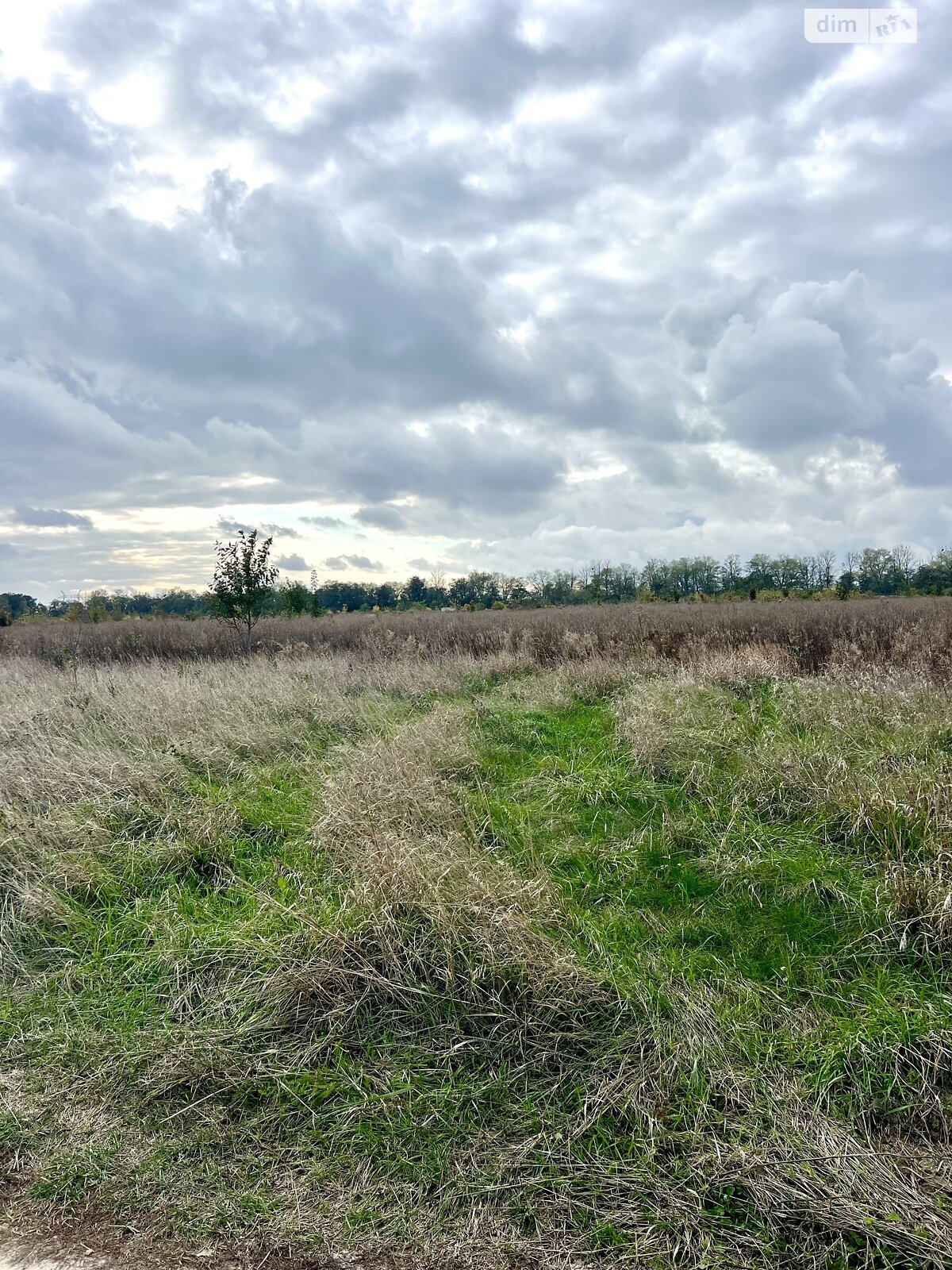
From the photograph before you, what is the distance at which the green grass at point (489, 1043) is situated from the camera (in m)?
2.40

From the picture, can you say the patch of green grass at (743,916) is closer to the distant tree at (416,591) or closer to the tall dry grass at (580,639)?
the tall dry grass at (580,639)

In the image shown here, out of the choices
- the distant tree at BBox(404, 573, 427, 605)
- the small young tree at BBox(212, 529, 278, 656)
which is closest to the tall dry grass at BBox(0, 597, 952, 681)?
the small young tree at BBox(212, 529, 278, 656)

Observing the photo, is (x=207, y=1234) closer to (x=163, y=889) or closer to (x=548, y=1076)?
(x=548, y=1076)

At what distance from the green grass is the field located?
0.05 feet

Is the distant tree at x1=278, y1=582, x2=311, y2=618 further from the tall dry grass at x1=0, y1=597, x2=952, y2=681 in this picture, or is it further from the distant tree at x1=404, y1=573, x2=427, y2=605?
the distant tree at x1=404, y1=573, x2=427, y2=605

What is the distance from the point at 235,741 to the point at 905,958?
20.5 feet

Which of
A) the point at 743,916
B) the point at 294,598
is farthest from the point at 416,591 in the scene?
the point at 743,916

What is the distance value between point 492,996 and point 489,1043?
20cm

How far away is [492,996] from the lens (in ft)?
10.5

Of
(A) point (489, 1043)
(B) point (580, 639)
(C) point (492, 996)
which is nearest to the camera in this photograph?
(A) point (489, 1043)

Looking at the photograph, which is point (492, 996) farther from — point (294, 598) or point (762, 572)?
point (762, 572)

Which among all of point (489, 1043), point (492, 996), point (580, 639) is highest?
point (580, 639)

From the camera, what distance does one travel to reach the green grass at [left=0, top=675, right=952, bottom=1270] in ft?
7.88

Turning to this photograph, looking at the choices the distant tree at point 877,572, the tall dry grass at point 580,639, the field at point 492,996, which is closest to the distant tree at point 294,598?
the tall dry grass at point 580,639
